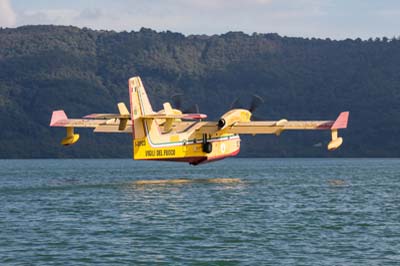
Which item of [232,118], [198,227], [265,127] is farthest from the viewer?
[265,127]

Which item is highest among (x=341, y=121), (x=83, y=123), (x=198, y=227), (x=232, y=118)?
(x=232, y=118)

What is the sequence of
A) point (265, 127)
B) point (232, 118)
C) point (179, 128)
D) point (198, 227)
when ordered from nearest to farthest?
point (198, 227)
point (232, 118)
point (265, 127)
point (179, 128)

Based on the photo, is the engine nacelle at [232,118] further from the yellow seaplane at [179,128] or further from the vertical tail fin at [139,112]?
the vertical tail fin at [139,112]

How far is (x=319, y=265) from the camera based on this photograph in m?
32.4

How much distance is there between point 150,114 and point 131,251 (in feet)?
113

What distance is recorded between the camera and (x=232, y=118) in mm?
78875

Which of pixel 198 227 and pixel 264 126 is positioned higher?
pixel 264 126

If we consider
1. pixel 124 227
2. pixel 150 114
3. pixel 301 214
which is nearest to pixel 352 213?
pixel 301 214

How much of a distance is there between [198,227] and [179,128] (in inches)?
1491

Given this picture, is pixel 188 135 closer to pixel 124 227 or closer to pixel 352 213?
pixel 352 213

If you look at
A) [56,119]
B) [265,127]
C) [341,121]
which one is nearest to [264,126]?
[265,127]

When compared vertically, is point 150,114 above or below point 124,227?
above

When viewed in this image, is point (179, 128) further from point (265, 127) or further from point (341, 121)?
point (341, 121)

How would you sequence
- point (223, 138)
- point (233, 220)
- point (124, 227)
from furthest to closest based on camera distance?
point (223, 138), point (233, 220), point (124, 227)
